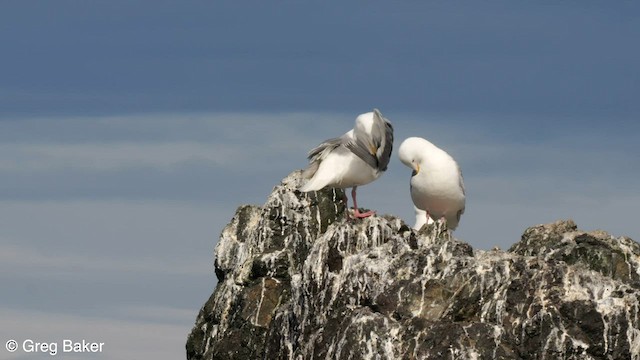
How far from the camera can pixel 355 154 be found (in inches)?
1176

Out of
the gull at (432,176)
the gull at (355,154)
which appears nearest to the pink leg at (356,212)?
the gull at (355,154)

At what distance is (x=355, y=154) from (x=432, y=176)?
4996mm

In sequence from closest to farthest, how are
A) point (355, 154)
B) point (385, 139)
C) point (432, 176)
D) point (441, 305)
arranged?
Result: point (441, 305) < point (355, 154) < point (385, 139) < point (432, 176)

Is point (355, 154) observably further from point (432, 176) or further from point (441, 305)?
point (441, 305)

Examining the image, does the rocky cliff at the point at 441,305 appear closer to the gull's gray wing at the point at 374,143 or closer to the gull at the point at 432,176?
the gull's gray wing at the point at 374,143

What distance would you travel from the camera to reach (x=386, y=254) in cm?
2647

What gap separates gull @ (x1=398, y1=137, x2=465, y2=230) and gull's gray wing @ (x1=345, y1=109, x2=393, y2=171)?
381 centimetres

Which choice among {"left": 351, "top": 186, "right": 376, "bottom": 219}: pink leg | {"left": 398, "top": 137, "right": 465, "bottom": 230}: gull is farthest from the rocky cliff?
{"left": 398, "top": 137, "right": 465, "bottom": 230}: gull

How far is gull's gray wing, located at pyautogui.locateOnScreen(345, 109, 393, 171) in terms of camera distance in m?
29.8

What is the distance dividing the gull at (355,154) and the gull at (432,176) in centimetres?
361

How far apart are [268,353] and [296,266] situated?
31.6ft

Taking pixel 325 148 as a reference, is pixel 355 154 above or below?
below

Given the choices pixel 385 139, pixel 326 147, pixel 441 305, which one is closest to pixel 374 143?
pixel 385 139

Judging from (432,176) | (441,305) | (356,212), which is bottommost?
(441,305)
